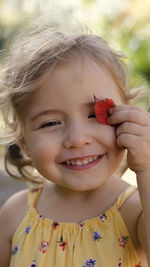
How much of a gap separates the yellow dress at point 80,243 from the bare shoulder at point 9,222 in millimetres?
130

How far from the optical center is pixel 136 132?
5.41 ft

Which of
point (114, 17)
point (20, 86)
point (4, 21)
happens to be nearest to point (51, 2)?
point (4, 21)

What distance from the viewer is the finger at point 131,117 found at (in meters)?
1.66

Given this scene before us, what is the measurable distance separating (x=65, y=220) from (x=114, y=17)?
22.8 ft

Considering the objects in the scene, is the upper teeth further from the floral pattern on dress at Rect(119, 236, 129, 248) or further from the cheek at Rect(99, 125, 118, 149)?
the floral pattern on dress at Rect(119, 236, 129, 248)

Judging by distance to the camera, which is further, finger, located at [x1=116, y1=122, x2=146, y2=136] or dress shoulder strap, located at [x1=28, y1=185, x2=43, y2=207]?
dress shoulder strap, located at [x1=28, y1=185, x2=43, y2=207]

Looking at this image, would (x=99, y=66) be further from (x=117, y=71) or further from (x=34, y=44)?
(x=34, y=44)

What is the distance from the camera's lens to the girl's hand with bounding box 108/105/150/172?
165 centimetres

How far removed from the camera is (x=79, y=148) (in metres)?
1.73

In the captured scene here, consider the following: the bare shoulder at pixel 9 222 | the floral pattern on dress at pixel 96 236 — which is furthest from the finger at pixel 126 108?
the bare shoulder at pixel 9 222

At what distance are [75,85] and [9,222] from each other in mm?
997

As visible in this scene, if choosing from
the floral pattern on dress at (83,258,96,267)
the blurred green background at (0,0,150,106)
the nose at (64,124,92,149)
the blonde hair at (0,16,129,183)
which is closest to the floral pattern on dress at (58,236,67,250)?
the floral pattern on dress at (83,258,96,267)

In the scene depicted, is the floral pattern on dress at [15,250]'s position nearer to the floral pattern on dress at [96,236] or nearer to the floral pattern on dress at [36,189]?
the floral pattern on dress at [36,189]

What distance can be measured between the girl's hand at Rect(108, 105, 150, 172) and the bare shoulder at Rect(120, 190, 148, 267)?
26cm
